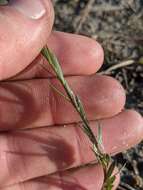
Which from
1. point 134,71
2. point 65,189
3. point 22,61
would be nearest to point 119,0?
point 134,71

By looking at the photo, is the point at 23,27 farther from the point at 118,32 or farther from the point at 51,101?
the point at 118,32

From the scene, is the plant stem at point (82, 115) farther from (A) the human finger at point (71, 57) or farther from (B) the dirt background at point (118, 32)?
(B) the dirt background at point (118, 32)

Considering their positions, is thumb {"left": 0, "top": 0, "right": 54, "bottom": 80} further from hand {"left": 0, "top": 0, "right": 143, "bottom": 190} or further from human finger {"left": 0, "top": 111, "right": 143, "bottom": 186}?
human finger {"left": 0, "top": 111, "right": 143, "bottom": 186}

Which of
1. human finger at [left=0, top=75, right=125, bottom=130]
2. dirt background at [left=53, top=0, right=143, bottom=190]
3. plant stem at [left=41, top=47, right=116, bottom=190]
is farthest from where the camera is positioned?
dirt background at [left=53, top=0, right=143, bottom=190]

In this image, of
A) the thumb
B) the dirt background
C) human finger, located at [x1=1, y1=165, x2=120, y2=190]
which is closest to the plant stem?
the thumb

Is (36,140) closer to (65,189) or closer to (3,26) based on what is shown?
(65,189)

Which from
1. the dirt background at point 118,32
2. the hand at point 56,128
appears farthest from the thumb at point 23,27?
the dirt background at point 118,32
